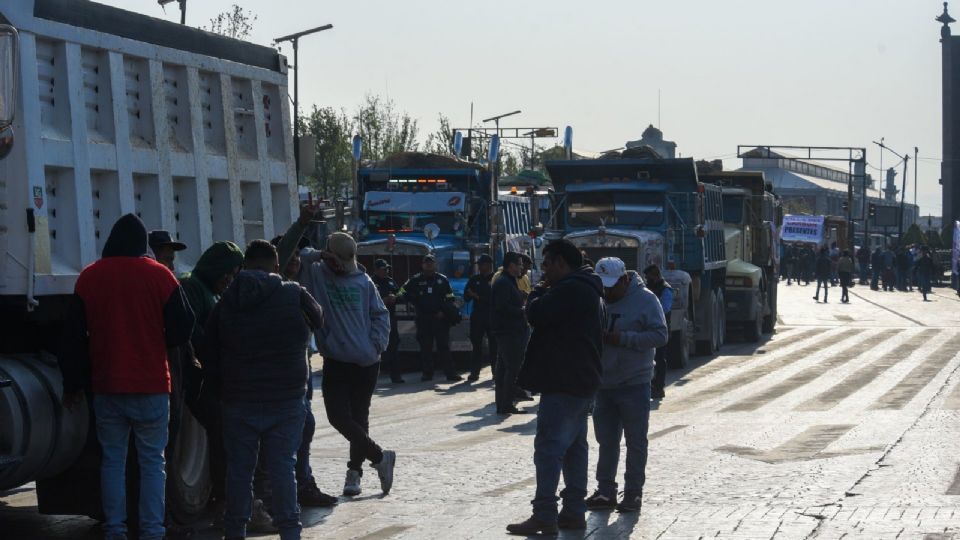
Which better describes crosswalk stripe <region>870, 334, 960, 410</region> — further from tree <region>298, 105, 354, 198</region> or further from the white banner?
the white banner

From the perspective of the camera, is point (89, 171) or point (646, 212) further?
point (646, 212)

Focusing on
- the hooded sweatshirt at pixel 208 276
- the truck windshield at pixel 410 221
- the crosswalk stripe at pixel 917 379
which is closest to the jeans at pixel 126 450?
the hooded sweatshirt at pixel 208 276

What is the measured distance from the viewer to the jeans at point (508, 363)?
18.2 m

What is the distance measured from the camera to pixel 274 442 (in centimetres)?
899

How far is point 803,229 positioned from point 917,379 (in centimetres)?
5419

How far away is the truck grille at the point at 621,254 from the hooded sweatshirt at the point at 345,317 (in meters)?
14.6

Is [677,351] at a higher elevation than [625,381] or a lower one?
lower

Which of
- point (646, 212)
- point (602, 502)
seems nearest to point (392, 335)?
point (646, 212)

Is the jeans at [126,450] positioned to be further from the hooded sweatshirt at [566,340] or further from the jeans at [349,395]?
the jeans at [349,395]

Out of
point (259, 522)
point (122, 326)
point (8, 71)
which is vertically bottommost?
point (259, 522)

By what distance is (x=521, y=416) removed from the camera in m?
18.2

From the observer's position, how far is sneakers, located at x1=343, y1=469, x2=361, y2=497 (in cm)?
1171

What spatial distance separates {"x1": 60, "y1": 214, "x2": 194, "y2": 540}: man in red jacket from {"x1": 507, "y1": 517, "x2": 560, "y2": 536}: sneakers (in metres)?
2.27

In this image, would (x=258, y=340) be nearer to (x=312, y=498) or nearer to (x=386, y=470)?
(x=312, y=498)
